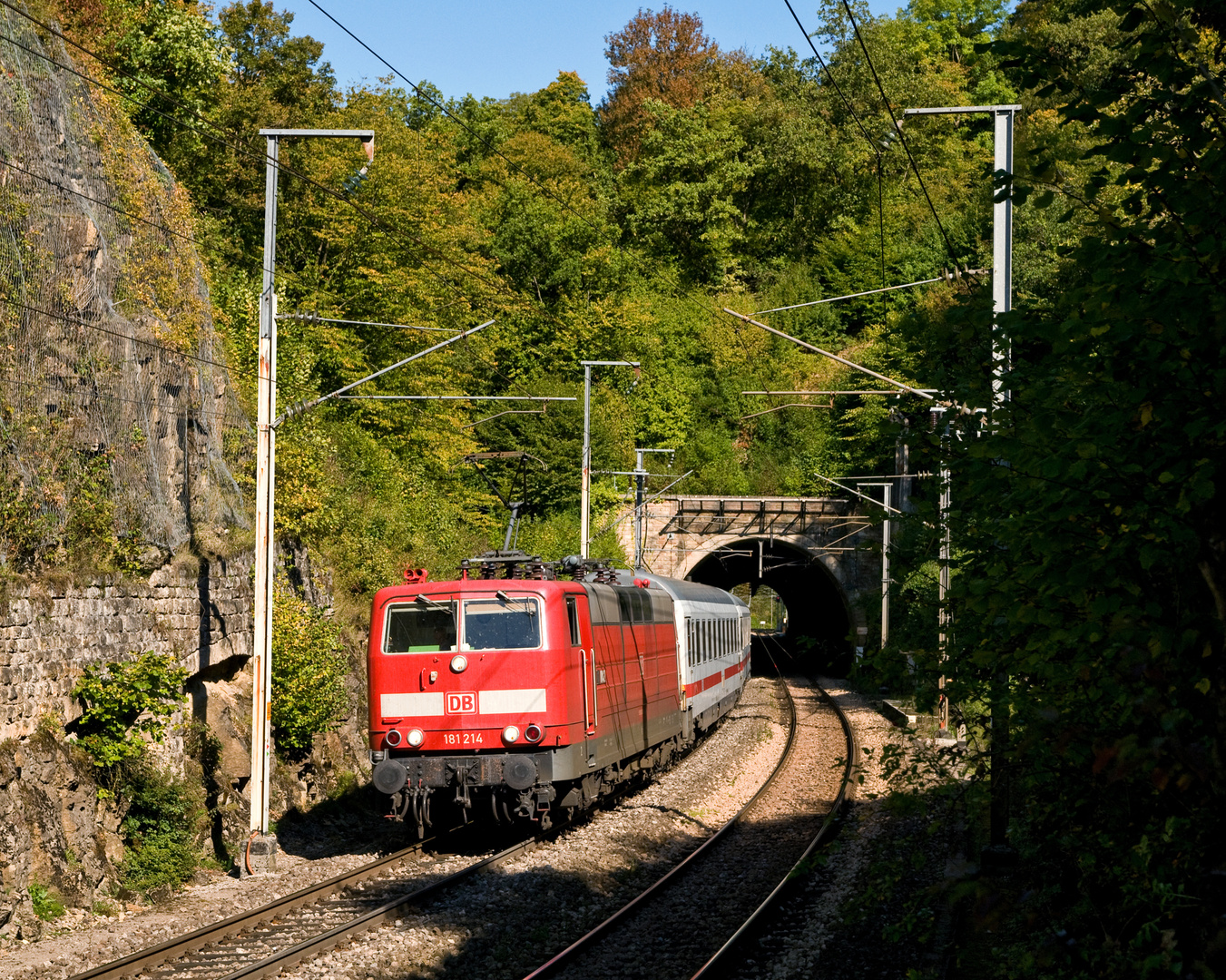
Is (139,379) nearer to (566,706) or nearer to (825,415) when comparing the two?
(566,706)

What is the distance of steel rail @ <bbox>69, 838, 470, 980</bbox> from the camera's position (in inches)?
365

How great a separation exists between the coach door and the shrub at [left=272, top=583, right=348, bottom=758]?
5.14m

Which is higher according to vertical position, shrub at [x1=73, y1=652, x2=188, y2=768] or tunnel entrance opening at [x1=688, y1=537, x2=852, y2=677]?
shrub at [x1=73, y1=652, x2=188, y2=768]

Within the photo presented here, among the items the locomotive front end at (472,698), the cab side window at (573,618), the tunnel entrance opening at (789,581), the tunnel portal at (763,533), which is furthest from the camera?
the tunnel entrance opening at (789,581)

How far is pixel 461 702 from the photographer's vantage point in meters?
14.5

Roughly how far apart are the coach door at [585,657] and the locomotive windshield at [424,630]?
1.41 metres

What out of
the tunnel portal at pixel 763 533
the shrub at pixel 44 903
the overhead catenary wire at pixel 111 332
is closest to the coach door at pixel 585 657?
the overhead catenary wire at pixel 111 332

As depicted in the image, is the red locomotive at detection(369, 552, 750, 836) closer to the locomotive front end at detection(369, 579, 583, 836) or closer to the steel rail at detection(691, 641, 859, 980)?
the locomotive front end at detection(369, 579, 583, 836)

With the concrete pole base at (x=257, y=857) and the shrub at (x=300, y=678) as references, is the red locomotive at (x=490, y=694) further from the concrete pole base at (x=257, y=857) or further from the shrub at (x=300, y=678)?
the shrub at (x=300, y=678)

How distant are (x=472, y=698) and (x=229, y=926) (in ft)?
14.3

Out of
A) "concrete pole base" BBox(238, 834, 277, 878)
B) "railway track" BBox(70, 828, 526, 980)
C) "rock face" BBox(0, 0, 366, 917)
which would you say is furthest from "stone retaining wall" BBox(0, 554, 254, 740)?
"railway track" BBox(70, 828, 526, 980)

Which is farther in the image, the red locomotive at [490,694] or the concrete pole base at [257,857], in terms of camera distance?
the red locomotive at [490,694]

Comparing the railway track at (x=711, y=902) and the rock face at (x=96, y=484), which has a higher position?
the rock face at (x=96, y=484)

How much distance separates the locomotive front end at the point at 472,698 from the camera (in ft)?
46.9
